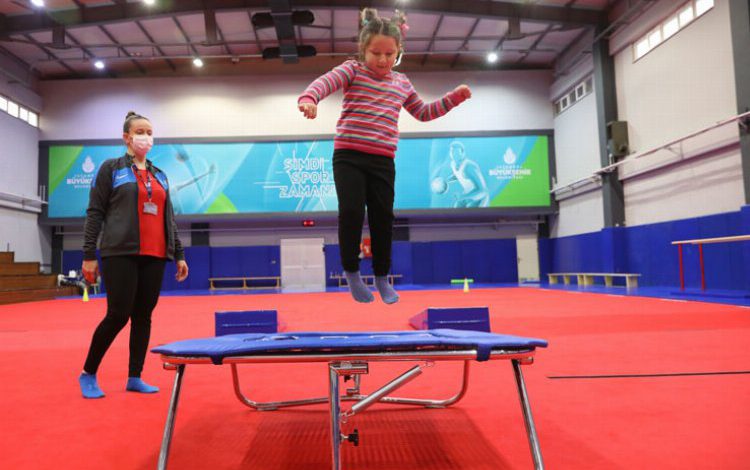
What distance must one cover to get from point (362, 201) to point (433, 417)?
35.4 inches

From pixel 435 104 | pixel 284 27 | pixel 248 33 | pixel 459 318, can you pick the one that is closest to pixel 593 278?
pixel 284 27

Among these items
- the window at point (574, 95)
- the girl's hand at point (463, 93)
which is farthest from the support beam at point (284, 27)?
the girl's hand at point (463, 93)

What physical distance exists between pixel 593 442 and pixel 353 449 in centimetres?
78

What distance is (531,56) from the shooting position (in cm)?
1499

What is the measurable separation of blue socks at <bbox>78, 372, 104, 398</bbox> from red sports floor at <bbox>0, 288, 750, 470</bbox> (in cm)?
5

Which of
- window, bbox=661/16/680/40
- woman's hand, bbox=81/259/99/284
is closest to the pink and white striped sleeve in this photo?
woman's hand, bbox=81/259/99/284

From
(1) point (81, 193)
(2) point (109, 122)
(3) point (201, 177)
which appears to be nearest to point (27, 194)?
(1) point (81, 193)

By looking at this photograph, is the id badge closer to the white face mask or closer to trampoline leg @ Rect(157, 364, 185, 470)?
the white face mask

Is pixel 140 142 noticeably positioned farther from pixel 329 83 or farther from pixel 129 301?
pixel 329 83

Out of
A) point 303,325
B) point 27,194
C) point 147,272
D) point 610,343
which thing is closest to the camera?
point 147,272

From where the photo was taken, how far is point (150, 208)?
242 centimetres

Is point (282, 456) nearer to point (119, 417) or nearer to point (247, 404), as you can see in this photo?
point (247, 404)

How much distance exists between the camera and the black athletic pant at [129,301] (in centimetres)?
229

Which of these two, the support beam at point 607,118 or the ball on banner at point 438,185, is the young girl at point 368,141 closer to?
the support beam at point 607,118
